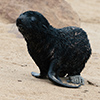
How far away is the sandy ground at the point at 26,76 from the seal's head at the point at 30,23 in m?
0.75

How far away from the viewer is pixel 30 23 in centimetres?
412

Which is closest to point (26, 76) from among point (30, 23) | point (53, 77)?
point (53, 77)

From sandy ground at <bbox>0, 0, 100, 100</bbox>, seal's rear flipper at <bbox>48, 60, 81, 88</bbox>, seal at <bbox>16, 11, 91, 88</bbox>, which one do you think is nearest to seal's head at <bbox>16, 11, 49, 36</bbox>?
seal at <bbox>16, 11, 91, 88</bbox>

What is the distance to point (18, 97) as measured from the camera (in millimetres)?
3439

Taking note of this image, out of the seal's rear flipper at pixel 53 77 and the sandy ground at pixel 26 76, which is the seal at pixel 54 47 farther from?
the sandy ground at pixel 26 76

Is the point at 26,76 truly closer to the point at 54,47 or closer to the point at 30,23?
the point at 54,47

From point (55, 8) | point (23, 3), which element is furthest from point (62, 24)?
point (23, 3)

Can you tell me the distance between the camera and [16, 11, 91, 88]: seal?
4145 mm

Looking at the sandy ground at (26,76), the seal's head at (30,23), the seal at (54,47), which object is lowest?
the sandy ground at (26,76)

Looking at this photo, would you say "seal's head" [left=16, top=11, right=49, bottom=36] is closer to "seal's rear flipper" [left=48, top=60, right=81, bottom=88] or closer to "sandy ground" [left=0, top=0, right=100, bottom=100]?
"seal's rear flipper" [left=48, top=60, right=81, bottom=88]

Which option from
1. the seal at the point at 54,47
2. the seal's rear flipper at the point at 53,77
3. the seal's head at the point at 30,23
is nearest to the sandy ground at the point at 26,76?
the seal's rear flipper at the point at 53,77

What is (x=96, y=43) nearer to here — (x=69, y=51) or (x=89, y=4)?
(x=69, y=51)

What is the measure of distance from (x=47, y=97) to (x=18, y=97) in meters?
0.38

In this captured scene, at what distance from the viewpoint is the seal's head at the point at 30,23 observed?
4.09 metres
